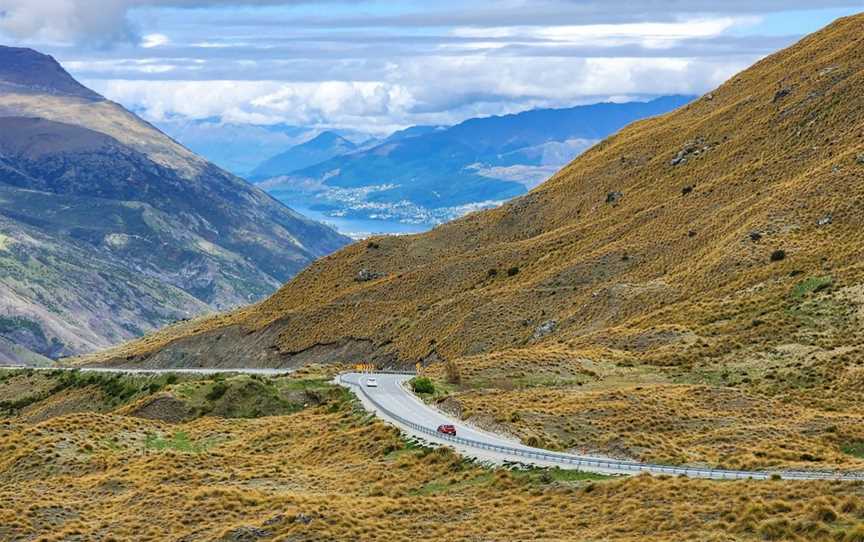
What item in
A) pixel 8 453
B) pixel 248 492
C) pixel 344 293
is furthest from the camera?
pixel 344 293

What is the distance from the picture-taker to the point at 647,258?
11931 cm

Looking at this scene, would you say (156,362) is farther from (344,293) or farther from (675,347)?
(675,347)

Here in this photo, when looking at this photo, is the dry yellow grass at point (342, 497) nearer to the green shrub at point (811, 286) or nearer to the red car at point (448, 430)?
the red car at point (448, 430)

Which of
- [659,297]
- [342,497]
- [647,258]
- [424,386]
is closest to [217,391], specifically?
[424,386]

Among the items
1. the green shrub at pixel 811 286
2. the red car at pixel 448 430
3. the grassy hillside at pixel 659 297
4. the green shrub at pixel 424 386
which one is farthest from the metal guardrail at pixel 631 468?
the green shrub at pixel 811 286

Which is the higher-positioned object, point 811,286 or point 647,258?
point 647,258

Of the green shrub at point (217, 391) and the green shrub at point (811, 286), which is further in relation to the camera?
the green shrub at point (811, 286)

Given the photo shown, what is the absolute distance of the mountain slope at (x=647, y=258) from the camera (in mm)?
92812

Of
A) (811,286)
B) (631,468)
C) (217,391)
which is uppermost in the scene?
(811,286)

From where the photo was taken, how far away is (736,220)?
115 metres

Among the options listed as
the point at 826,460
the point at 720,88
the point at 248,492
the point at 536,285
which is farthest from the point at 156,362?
the point at 826,460

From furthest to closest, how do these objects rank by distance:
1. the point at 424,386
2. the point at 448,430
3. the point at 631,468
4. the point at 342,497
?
the point at 424,386
the point at 448,430
the point at 631,468
the point at 342,497

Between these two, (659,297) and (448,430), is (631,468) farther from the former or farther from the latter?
(659,297)

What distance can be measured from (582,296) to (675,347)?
30343mm
